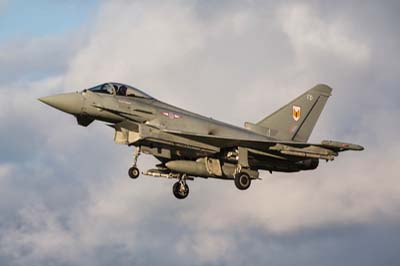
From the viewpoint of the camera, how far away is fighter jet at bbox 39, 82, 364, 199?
3903 centimetres

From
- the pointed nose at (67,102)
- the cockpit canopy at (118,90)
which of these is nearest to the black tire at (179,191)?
the cockpit canopy at (118,90)

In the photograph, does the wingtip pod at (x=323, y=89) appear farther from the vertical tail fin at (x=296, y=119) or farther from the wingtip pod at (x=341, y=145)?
the wingtip pod at (x=341, y=145)

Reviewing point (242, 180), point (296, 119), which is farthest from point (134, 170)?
point (296, 119)

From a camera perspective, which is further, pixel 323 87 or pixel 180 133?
pixel 323 87

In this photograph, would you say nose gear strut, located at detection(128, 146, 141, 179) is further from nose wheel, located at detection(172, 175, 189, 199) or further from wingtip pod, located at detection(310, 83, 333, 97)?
wingtip pod, located at detection(310, 83, 333, 97)

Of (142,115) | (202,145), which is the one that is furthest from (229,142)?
(142,115)

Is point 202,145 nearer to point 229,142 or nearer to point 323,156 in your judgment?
point 229,142

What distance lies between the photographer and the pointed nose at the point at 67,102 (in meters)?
38.4

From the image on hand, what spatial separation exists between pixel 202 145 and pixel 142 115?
2718mm

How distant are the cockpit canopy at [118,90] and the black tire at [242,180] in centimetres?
488

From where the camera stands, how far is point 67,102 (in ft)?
126

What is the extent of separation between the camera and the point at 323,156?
39.6 meters

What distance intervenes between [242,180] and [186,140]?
2.80m

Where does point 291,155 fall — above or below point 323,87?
below
